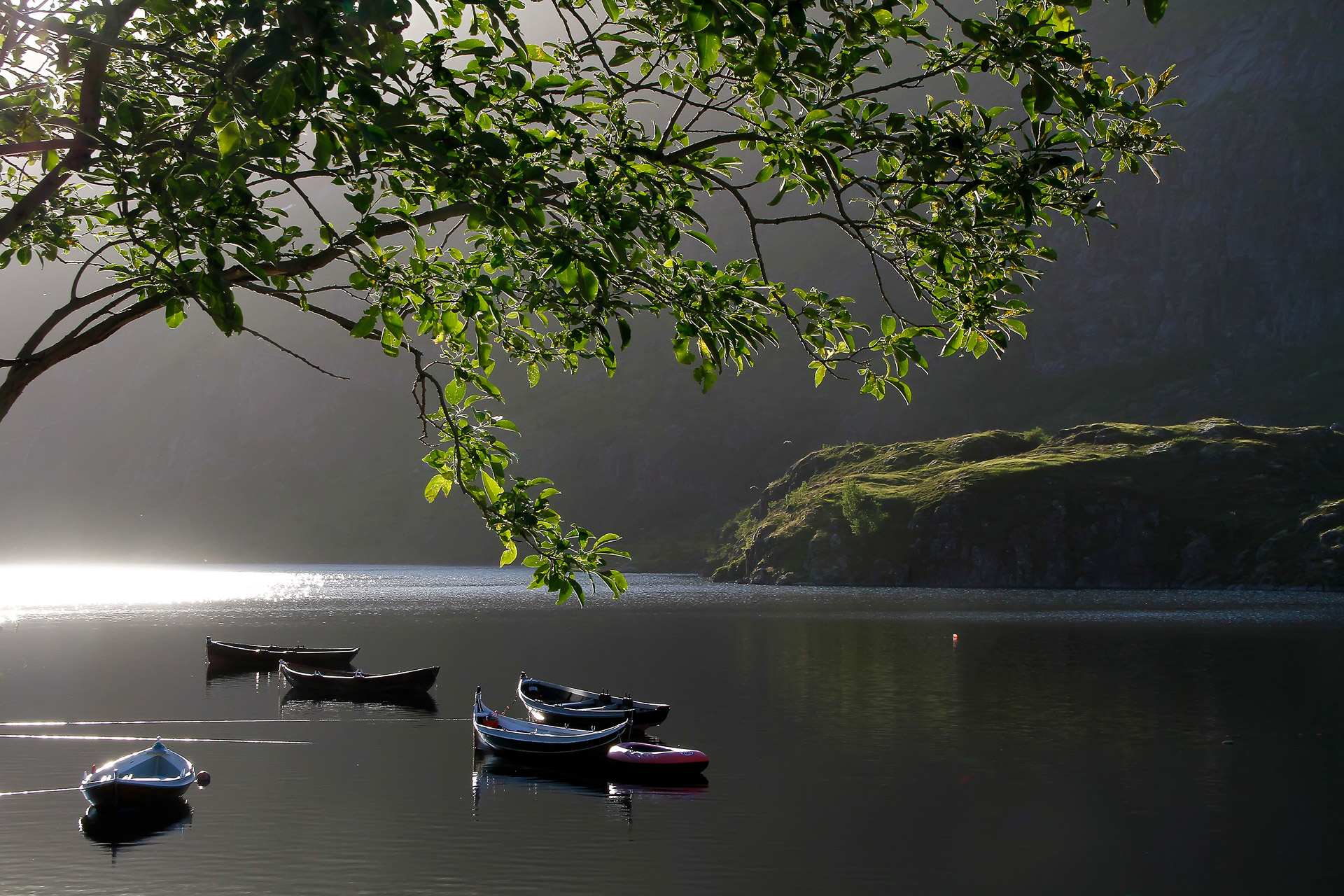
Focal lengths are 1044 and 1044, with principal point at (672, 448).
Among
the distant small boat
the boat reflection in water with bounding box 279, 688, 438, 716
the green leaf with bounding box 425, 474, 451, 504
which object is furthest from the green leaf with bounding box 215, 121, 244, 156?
the distant small boat

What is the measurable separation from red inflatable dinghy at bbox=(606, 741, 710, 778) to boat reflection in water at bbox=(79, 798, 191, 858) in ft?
65.0

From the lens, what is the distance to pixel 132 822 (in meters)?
43.8

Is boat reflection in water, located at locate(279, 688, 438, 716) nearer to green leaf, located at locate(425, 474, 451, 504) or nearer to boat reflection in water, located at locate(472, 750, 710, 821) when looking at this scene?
boat reflection in water, located at locate(472, 750, 710, 821)

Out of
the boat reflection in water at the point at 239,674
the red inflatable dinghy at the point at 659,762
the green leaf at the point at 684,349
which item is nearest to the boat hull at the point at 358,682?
the boat reflection in water at the point at 239,674

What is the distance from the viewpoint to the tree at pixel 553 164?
7477 millimetres

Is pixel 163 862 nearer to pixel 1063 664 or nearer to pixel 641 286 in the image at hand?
pixel 641 286

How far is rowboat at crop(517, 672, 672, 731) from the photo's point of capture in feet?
211

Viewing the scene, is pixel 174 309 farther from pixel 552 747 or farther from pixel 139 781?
pixel 552 747

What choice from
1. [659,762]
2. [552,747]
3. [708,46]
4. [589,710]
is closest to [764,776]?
[659,762]

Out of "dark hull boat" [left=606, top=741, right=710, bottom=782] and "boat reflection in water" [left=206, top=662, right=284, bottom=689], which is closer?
"dark hull boat" [left=606, top=741, right=710, bottom=782]

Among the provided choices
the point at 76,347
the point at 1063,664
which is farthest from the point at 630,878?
the point at 1063,664

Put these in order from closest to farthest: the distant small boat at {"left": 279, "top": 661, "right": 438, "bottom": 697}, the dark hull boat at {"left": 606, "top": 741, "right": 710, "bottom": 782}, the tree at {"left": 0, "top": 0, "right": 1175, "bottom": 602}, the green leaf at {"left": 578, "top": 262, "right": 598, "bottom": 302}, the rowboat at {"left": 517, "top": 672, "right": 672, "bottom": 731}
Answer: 1. the green leaf at {"left": 578, "top": 262, "right": 598, "bottom": 302}
2. the tree at {"left": 0, "top": 0, "right": 1175, "bottom": 602}
3. the dark hull boat at {"left": 606, "top": 741, "right": 710, "bottom": 782}
4. the rowboat at {"left": 517, "top": 672, "right": 672, "bottom": 731}
5. the distant small boat at {"left": 279, "top": 661, "right": 438, "bottom": 697}

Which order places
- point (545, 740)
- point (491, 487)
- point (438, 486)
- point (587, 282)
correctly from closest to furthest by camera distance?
point (587, 282), point (491, 487), point (438, 486), point (545, 740)

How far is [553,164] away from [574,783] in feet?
154
